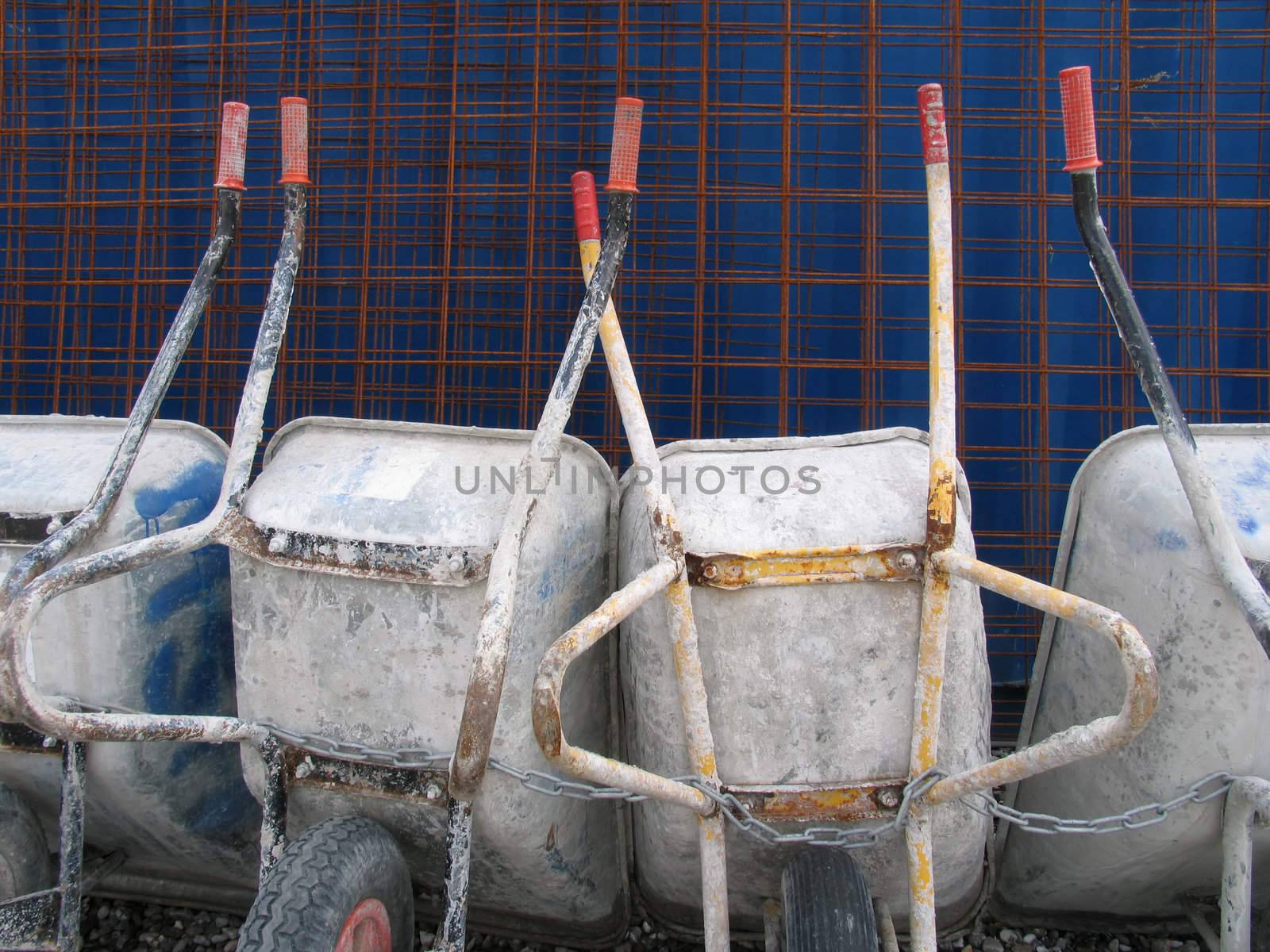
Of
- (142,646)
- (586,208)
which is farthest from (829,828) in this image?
(142,646)

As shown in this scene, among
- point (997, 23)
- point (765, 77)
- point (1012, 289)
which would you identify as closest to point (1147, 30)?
point (997, 23)

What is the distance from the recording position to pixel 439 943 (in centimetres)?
159

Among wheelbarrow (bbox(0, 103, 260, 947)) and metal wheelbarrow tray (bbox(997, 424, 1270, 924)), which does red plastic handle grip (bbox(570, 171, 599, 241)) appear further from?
metal wheelbarrow tray (bbox(997, 424, 1270, 924))

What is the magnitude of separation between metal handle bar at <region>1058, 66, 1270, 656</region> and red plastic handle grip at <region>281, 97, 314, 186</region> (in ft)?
4.84

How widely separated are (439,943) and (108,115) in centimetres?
309

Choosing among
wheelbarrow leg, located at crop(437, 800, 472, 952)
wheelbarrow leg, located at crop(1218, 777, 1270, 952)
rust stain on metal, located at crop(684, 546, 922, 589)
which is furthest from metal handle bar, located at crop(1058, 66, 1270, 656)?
wheelbarrow leg, located at crop(437, 800, 472, 952)

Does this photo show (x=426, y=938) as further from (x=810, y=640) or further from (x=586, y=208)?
(x=586, y=208)

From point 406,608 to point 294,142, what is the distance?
3.31 feet

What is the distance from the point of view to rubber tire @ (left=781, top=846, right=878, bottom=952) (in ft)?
5.10

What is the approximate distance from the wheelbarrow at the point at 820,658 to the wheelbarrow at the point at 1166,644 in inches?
6.3

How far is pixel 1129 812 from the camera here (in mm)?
1701

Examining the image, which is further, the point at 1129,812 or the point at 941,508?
the point at 1129,812

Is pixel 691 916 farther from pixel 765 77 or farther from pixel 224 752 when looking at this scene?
pixel 765 77

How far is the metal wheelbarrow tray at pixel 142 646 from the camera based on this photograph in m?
1.90
